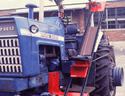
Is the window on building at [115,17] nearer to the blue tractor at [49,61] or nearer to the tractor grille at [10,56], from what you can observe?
the blue tractor at [49,61]

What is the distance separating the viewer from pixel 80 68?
5.48 m

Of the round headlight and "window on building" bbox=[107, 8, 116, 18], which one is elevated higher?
"window on building" bbox=[107, 8, 116, 18]

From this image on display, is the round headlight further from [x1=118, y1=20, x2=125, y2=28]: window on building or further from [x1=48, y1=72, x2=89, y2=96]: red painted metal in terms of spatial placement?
[x1=118, y1=20, x2=125, y2=28]: window on building

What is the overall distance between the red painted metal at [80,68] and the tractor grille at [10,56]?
104cm

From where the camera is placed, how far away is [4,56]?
15.9 feet

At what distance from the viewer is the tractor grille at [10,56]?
477 cm

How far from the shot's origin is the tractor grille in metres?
4.77

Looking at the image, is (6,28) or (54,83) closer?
(6,28)

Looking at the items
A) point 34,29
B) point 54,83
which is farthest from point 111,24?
point 34,29

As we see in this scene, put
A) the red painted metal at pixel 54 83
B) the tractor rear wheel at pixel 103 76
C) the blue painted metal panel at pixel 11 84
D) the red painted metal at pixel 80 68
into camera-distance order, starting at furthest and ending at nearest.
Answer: the tractor rear wheel at pixel 103 76 → the red painted metal at pixel 54 83 → the red painted metal at pixel 80 68 → the blue painted metal panel at pixel 11 84

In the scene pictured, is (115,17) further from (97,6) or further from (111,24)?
(97,6)

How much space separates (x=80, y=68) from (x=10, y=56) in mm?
1207

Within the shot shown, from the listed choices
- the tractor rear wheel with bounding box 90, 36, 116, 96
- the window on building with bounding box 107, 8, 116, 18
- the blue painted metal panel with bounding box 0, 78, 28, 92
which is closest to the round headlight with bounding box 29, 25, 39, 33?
the blue painted metal panel with bounding box 0, 78, 28, 92

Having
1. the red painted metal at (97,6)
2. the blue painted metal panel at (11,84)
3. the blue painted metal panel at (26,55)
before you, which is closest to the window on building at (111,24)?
the red painted metal at (97,6)
